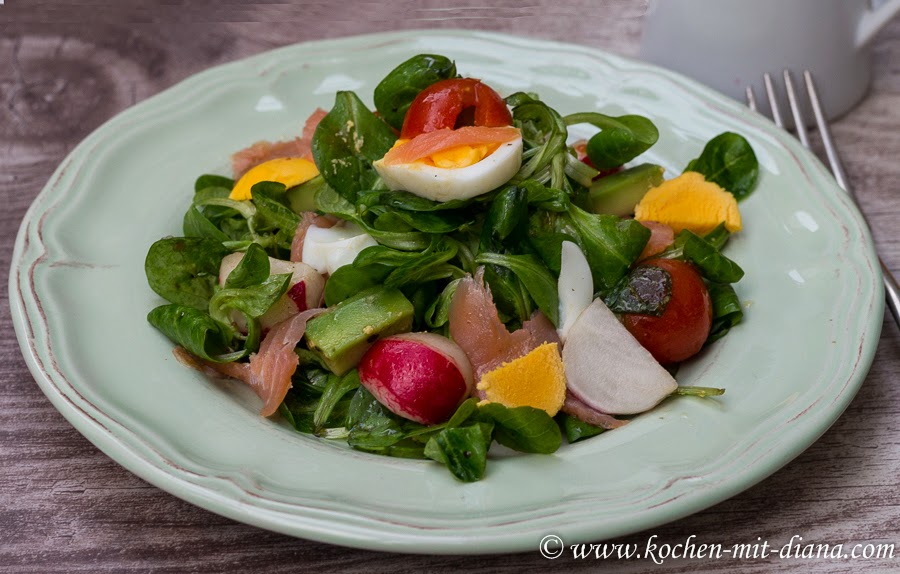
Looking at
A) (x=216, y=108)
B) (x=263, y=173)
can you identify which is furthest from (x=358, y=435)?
(x=216, y=108)

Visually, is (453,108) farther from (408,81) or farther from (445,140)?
(408,81)

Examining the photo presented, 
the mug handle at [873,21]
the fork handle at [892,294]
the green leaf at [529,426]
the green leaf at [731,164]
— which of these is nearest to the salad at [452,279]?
the green leaf at [529,426]

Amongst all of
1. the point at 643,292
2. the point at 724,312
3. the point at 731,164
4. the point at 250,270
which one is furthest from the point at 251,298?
the point at 731,164

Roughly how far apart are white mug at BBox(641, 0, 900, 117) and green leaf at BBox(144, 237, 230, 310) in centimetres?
185

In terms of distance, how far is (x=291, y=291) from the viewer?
2.31m

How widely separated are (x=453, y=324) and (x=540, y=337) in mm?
211

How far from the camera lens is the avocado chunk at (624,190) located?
2562 millimetres

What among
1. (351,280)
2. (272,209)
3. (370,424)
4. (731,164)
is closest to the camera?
(370,424)

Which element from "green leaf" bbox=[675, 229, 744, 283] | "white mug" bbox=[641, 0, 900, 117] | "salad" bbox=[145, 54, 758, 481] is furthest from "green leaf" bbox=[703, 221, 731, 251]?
"white mug" bbox=[641, 0, 900, 117]

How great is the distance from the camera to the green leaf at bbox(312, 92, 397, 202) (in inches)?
97.3

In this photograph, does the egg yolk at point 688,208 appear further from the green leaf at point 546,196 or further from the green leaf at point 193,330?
the green leaf at point 193,330

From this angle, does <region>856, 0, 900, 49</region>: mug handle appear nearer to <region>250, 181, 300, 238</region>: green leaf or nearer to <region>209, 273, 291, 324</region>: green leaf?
<region>250, 181, 300, 238</region>: green leaf

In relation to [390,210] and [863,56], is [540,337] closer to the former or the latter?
[390,210]

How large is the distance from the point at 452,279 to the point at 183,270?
2.25 ft
